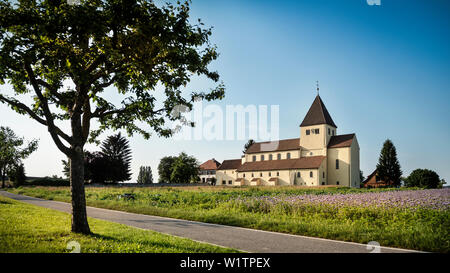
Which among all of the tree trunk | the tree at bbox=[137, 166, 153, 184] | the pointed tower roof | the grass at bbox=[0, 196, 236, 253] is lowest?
the tree at bbox=[137, 166, 153, 184]

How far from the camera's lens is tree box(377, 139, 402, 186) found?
224 ft

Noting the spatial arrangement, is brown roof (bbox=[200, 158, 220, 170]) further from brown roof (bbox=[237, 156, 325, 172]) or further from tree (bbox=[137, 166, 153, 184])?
brown roof (bbox=[237, 156, 325, 172])

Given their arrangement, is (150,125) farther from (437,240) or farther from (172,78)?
(437,240)

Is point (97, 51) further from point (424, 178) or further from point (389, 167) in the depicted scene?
point (389, 167)

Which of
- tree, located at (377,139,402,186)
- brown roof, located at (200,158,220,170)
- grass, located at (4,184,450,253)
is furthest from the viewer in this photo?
brown roof, located at (200,158,220,170)

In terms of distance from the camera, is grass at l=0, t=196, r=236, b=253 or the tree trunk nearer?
grass at l=0, t=196, r=236, b=253

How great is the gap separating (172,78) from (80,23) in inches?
136

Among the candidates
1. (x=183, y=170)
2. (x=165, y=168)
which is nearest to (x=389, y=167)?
(x=183, y=170)

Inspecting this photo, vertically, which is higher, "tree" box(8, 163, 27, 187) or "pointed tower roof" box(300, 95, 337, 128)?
"pointed tower roof" box(300, 95, 337, 128)

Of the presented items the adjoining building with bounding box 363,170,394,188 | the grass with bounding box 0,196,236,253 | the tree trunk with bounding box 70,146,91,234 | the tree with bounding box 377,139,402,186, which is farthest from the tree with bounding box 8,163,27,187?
the tree with bounding box 377,139,402,186

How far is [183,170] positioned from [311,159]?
38334 mm

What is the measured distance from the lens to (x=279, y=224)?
1030cm

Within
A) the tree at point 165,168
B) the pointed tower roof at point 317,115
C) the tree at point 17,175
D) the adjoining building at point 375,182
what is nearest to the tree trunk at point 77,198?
the pointed tower roof at point 317,115
